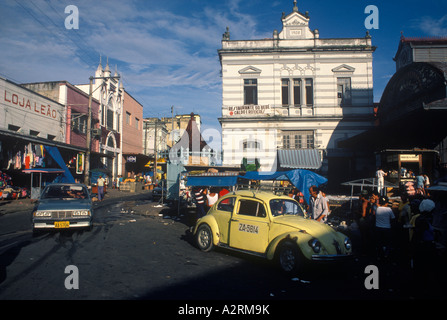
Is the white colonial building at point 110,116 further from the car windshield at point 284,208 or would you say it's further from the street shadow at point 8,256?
the car windshield at point 284,208

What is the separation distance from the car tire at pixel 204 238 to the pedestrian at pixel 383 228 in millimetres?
4245

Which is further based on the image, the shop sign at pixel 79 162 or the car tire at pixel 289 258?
the shop sign at pixel 79 162

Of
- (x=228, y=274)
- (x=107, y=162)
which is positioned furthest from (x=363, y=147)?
(x=107, y=162)

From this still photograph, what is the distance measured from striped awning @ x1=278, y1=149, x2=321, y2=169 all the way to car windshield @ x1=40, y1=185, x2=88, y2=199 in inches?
518

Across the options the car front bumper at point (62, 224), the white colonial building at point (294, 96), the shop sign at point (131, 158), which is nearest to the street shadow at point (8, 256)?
the car front bumper at point (62, 224)

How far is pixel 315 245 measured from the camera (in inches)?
244

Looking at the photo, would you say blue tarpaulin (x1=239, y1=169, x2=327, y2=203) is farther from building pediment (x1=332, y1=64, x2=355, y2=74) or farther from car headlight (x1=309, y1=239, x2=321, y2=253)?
building pediment (x1=332, y1=64, x2=355, y2=74)

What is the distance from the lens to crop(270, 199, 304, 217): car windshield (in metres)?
7.46

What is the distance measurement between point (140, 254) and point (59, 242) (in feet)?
9.42

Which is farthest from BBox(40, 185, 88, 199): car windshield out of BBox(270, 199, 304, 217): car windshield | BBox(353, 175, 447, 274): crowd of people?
BBox(353, 175, 447, 274): crowd of people

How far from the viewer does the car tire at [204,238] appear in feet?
26.9

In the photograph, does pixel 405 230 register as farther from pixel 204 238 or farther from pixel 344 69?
pixel 344 69
